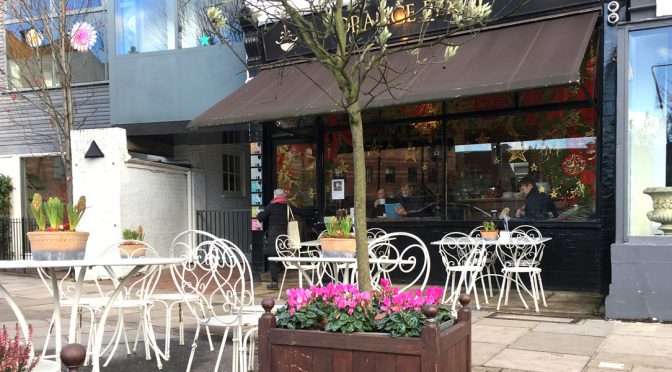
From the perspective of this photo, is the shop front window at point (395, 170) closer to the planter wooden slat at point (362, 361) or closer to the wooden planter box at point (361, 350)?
the wooden planter box at point (361, 350)

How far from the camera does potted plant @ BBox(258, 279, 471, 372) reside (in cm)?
247

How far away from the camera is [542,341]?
536 cm

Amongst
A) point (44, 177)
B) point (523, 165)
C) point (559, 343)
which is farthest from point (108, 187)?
point (559, 343)

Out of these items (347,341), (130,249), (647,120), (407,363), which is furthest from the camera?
(647,120)

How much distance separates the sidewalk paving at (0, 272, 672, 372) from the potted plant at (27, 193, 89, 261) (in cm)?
129

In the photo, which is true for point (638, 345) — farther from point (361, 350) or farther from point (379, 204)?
point (379, 204)

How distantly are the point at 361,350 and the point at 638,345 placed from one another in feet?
12.0

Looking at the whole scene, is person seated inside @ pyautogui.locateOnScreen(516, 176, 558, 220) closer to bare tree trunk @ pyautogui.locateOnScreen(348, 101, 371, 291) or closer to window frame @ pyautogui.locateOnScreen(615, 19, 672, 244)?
window frame @ pyautogui.locateOnScreen(615, 19, 672, 244)

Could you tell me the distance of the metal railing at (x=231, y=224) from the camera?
1262 cm

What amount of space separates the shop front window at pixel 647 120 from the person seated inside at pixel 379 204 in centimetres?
401

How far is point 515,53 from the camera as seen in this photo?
7184mm

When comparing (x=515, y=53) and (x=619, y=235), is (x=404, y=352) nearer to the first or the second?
(x=619, y=235)

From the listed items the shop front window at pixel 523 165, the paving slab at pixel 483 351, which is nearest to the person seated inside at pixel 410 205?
the shop front window at pixel 523 165

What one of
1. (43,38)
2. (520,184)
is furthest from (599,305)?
(43,38)
